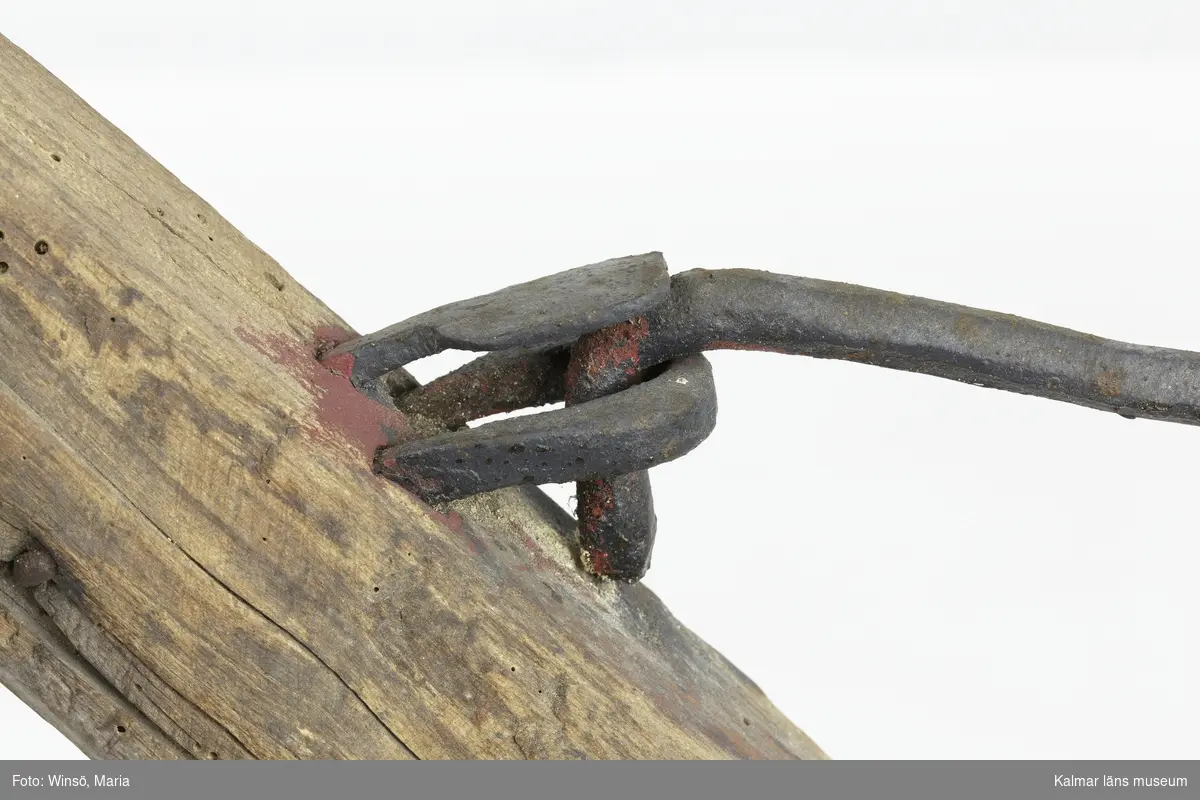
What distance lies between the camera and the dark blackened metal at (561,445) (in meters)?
2.37

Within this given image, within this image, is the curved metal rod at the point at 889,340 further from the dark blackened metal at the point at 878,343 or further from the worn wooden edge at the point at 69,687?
the worn wooden edge at the point at 69,687

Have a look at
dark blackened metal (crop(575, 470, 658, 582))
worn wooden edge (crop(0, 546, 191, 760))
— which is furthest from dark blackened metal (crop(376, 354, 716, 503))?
worn wooden edge (crop(0, 546, 191, 760))

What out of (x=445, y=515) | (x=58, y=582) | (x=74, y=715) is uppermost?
(x=445, y=515)

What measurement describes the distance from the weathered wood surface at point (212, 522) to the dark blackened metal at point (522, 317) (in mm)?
85

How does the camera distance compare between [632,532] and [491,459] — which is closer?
[491,459]

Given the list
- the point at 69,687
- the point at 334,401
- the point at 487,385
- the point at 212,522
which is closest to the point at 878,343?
the point at 487,385

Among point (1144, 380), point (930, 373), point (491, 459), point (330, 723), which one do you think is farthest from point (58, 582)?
point (1144, 380)

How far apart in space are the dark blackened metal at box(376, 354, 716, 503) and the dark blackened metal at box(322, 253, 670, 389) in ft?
0.47

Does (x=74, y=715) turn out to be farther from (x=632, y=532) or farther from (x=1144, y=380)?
(x=1144, y=380)

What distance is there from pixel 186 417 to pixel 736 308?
1007mm

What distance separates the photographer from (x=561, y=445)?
93.4 inches

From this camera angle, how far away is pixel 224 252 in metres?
2.55

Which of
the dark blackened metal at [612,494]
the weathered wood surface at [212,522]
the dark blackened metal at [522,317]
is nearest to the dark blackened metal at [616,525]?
the dark blackened metal at [612,494]

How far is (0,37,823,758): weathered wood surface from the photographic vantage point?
2250 mm
